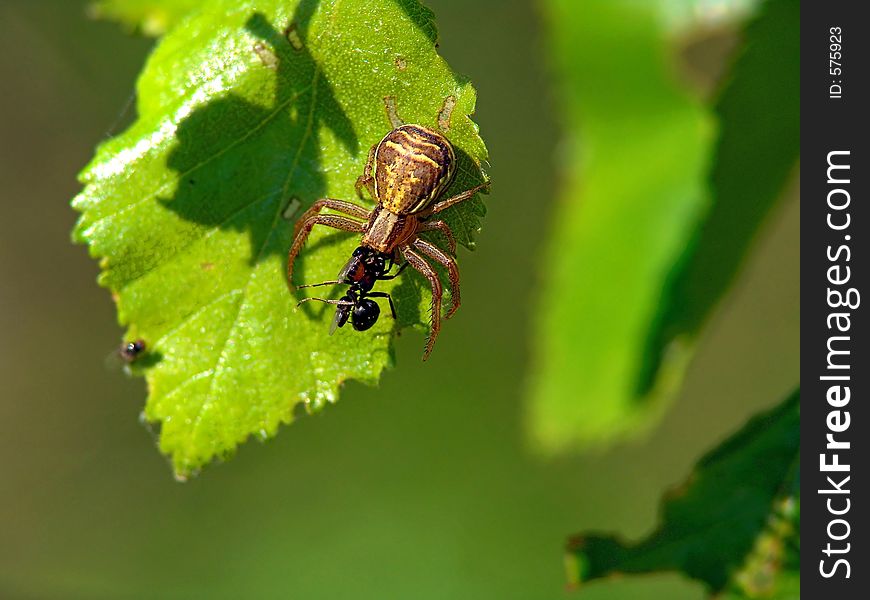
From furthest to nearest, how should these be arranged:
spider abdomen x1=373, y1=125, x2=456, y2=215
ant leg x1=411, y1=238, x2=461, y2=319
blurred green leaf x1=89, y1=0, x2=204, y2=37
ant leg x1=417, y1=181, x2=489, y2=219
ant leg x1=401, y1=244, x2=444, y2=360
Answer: blurred green leaf x1=89, y1=0, x2=204, y2=37, ant leg x1=411, y1=238, x2=461, y2=319, ant leg x1=401, y1=244, x2=444, y2=360, ant leg x1=417, y1=181, x2=489, y2=219, spider abdomen x1=373, y1=125, x2=456, y2=215

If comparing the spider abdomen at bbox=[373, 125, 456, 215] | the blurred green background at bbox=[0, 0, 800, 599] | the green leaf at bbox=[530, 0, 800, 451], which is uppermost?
the spider abdomen at bbox=[373, 125, 456, 215]

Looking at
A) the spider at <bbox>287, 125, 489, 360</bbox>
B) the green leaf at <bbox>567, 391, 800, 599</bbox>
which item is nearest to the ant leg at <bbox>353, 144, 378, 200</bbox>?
the spider at <bbox>287, 125, 489, 360</bbox>

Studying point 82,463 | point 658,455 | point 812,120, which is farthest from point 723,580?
point 82,463

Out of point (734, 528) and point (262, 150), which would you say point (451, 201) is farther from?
point (734, 528)

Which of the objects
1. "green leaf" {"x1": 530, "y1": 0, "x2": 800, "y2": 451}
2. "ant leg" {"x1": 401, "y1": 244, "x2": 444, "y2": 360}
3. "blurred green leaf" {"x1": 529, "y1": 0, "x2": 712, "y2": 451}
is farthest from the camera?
"blurred green leaf" {"x1": 529, "y1": 0, "x2": 712, "y2": 451}

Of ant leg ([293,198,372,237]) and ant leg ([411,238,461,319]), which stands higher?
ant leg ([293,198,372,237])

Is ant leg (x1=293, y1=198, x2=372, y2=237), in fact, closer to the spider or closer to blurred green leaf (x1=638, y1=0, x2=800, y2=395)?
the spider
